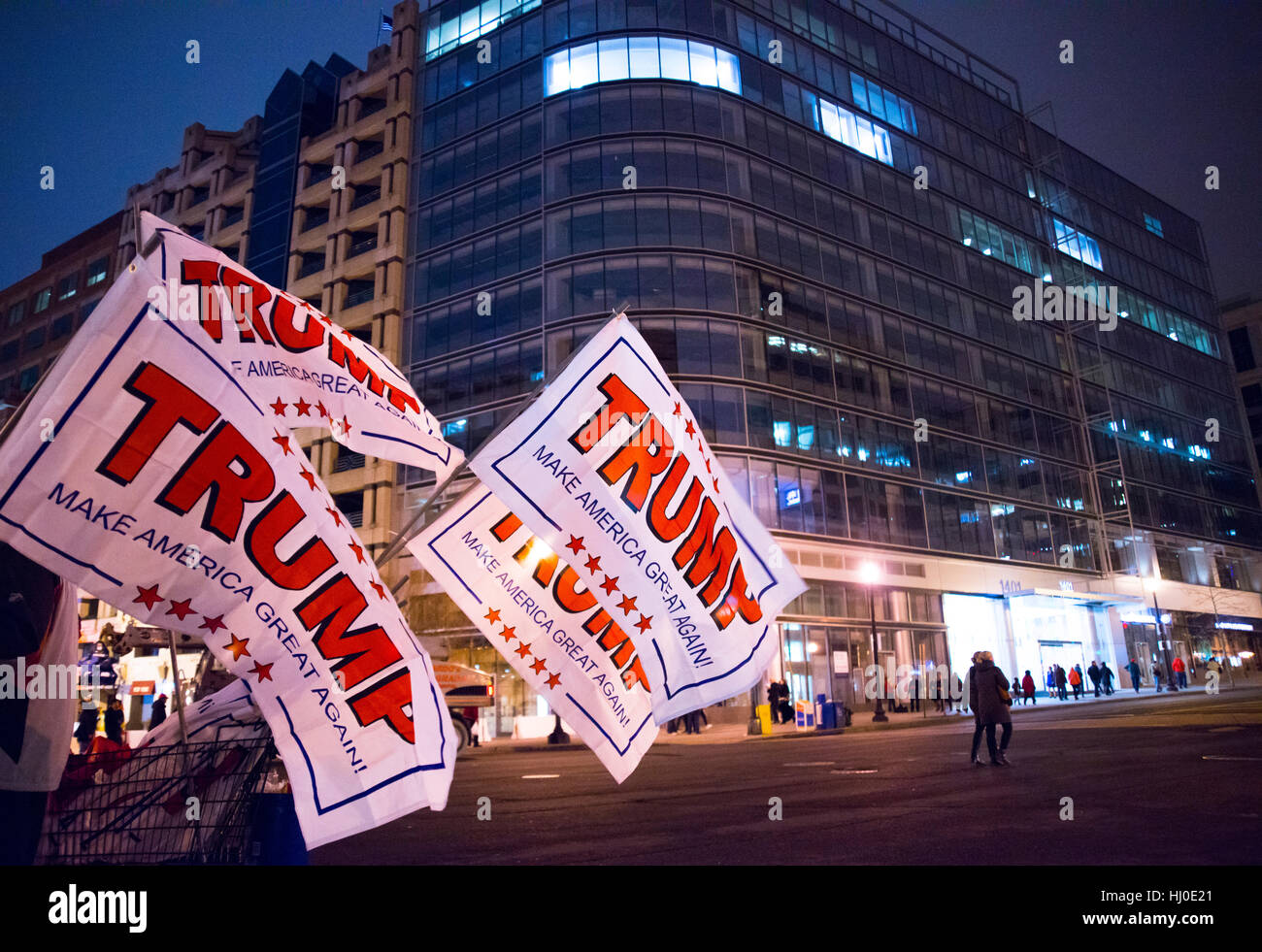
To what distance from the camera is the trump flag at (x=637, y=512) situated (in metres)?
4.63

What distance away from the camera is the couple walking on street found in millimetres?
11930

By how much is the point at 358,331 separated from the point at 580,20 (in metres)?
18.0

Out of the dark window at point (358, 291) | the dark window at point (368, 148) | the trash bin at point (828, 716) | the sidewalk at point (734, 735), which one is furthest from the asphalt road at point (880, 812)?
the dark window at point (368, 148)

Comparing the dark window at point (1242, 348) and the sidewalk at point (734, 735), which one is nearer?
the sidewalk at point (734, 735)

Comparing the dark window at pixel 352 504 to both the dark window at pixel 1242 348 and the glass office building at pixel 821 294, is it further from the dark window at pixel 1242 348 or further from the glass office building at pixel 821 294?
the dark window at pixel 1242 348

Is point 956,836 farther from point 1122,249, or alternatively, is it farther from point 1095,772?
point 1122,249

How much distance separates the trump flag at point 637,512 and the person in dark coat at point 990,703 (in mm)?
→ 8076

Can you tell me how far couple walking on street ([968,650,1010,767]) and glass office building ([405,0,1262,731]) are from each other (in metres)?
19.5

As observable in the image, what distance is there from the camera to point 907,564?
3816cm

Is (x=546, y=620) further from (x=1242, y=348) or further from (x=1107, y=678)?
(x=1242, y=348)

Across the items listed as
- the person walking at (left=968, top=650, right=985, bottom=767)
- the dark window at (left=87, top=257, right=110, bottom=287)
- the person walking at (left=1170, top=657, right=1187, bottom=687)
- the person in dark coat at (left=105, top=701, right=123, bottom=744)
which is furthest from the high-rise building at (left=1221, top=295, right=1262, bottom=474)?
the dark window at (left=87, top=257, right=110, bottom=287)

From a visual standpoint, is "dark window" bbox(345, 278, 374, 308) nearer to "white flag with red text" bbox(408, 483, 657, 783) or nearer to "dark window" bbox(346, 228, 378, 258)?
"dark window" bbox(346, 228, 378, 258)

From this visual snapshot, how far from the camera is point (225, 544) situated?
3.07 metres
